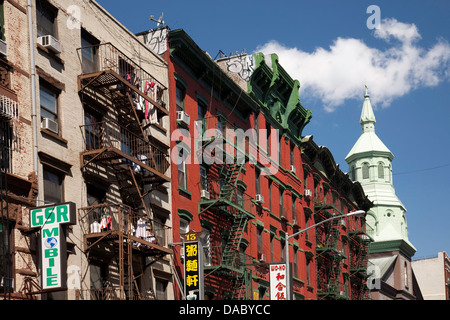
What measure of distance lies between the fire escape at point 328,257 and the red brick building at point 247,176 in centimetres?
8

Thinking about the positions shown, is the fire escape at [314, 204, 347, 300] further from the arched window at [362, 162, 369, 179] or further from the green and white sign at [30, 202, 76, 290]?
the arched window at [362, 162, 369, 179]

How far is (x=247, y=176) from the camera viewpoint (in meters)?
44.8

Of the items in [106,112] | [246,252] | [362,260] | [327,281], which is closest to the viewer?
[106,112]

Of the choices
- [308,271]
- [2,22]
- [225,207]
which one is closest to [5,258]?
[2,22]

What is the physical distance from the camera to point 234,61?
156 feet

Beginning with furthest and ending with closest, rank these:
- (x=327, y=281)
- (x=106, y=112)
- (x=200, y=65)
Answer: (x=327, y=281) → (x=200, y=65) → (x=106, y=112)

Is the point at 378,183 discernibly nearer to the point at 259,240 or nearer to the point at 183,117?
the point at 259,240

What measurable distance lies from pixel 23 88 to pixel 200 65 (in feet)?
50.2

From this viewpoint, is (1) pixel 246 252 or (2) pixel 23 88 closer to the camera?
(2) pixel 23 88

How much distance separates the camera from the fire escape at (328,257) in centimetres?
5653

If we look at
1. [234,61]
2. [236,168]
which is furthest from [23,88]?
[234,61]

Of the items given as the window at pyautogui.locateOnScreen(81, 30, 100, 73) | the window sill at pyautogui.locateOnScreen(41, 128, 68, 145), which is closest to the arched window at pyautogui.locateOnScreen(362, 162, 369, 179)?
the window at pyautogui.locateOnScreen(81, 30, 100, 73)
